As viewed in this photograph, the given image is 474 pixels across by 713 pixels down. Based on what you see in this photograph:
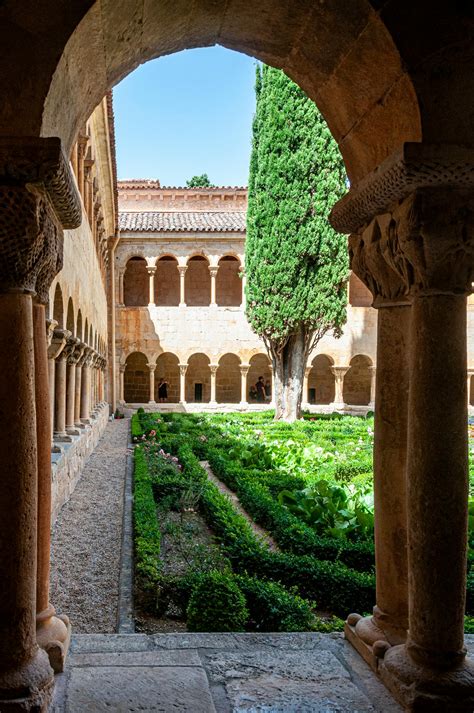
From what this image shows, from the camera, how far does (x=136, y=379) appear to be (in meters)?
27.0

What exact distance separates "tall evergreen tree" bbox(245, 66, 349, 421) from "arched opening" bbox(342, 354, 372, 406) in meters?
8.64

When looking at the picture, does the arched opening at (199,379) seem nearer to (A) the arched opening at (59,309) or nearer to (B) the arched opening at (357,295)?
(B) the arched opening at (357,295)

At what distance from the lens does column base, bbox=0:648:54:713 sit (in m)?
2.31

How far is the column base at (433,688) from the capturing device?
246 centimetres

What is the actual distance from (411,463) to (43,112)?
2188 millimetres

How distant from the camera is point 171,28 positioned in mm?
3016

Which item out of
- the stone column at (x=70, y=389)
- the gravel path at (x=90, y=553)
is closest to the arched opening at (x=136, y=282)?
the stone column at (x=70, y=389)

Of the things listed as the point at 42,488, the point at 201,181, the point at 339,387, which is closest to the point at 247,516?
the point at 42,488

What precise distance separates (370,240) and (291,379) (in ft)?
57.0

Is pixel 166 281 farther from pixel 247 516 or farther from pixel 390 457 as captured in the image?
pixel 390 457

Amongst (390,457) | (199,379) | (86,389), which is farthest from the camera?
(199,379)

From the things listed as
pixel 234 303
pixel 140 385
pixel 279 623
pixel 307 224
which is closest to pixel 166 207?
pixel 234 303

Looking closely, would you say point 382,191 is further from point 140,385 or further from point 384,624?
point 140,385

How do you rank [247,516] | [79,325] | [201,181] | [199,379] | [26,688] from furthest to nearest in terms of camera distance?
[201,181], [199,379], [79,325], [247,516], [26,688]
